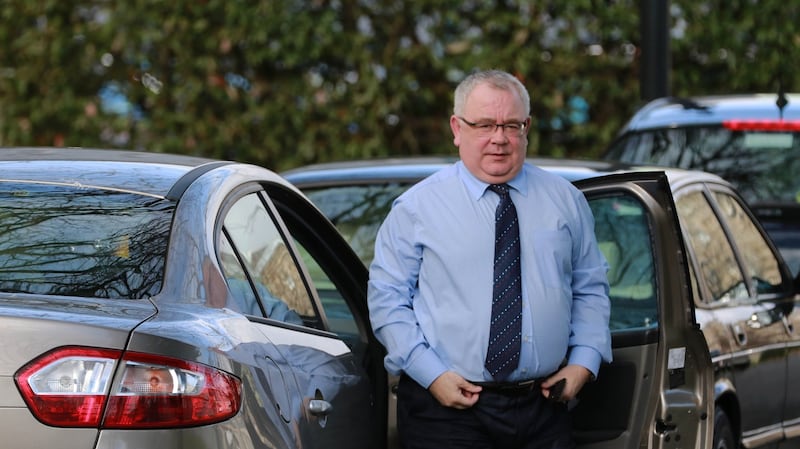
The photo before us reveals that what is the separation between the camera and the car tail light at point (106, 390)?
3.26 m

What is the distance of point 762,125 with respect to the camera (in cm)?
920

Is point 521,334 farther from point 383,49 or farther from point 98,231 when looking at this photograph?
point 383,49

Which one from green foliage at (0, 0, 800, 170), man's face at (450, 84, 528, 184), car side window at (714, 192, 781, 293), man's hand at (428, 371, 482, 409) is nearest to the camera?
man's hand at (428, 371, 482, 409)

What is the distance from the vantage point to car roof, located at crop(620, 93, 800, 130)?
927cm

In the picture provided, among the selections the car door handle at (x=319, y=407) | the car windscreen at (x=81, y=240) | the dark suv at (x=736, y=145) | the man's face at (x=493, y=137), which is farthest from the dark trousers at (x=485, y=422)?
the dark suv at (x=736, y=145)

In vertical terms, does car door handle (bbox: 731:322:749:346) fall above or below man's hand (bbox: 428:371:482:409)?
below

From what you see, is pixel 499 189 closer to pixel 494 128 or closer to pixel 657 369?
pixel 494 128

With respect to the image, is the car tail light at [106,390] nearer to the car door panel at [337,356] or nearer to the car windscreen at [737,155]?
the car door panel at [337,356]

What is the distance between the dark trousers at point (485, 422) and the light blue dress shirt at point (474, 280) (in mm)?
75

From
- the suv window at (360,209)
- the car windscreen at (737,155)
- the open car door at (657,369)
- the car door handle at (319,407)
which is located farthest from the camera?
the car windscreen at (737,155)

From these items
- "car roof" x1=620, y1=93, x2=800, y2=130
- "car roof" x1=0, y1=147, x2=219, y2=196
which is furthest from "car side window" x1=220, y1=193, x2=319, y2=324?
"car roof" x1=620, y1=93, x2=800, y2=130

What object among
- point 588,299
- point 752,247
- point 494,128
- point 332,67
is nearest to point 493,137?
point 494,128

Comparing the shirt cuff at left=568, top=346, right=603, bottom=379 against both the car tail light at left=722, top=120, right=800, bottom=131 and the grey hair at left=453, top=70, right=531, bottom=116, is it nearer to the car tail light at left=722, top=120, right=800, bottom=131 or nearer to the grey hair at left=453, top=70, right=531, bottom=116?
the grey hair at left=453, top=70, right=531, bottom=116

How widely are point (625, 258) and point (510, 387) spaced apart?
1.66 m
